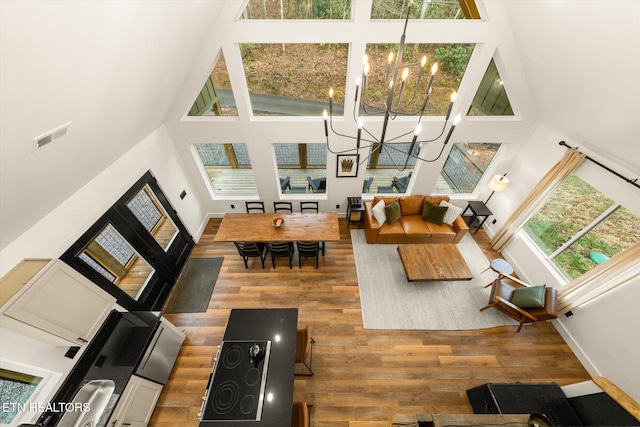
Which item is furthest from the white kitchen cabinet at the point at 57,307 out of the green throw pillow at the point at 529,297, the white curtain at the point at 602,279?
the white curtain at the point at 602,279

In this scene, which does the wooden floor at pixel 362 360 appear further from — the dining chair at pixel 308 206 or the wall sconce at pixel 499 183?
the wall sconce at pixel 499 183

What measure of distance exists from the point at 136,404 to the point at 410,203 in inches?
233

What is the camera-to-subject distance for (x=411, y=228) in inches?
213

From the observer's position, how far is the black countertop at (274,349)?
2.48 metres

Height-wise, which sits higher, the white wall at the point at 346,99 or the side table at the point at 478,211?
the white wall at the point at 346,99

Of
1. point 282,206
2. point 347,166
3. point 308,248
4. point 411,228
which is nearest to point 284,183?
point 282,206

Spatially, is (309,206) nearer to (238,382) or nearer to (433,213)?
(433,213)

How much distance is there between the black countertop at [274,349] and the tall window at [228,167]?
351 cm

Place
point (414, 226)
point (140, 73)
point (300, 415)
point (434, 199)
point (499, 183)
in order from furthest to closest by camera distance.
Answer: point (434, 199) < point (414, 226) < point (499, 183) < point (140, 73) < point (300, 415)

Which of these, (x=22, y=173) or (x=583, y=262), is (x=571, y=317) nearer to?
(x=583, y=262)

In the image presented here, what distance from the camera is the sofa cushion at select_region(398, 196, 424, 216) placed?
18.6 ft

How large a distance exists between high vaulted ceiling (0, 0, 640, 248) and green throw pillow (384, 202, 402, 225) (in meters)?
2.94

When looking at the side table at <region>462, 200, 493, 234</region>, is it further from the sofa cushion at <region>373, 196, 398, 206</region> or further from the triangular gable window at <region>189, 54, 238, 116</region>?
the triangular gable window at <region>189, 54, 238, 116</region>

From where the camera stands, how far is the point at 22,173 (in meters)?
2.07
